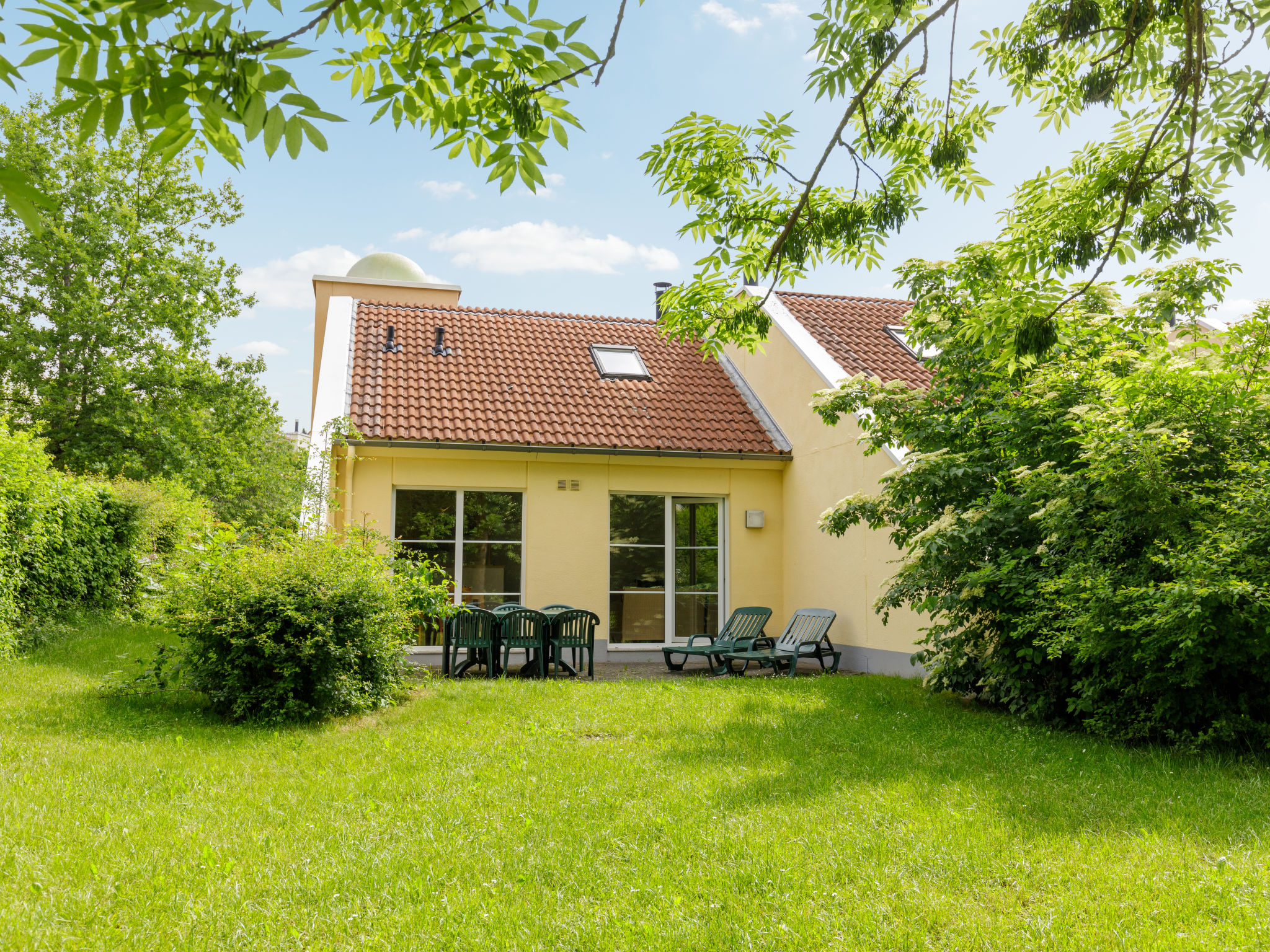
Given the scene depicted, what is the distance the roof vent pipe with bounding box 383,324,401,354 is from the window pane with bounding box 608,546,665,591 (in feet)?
17.3

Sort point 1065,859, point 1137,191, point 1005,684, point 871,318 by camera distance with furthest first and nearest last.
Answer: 1. point 871,318
2. point 1005,684
3. point 1137,191
4. point 1065,859

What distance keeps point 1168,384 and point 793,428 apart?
27.3 ft

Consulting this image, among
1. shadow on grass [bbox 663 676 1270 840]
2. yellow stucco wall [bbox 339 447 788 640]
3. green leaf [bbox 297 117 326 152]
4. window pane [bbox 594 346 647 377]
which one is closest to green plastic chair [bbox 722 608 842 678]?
yellow stucco wall [bbox 339 447 788 640]

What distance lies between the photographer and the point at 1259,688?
21.8 ft

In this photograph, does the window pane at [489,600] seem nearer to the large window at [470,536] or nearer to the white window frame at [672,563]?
the large window at [470,536]

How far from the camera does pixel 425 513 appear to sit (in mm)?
13828

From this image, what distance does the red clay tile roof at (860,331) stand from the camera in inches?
586

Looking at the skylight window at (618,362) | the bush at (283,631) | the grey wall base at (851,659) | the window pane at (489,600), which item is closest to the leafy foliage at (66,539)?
the bush at (283,631)

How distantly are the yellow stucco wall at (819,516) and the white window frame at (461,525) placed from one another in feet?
14.3

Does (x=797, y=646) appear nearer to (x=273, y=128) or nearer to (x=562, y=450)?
(x=562, y=450)

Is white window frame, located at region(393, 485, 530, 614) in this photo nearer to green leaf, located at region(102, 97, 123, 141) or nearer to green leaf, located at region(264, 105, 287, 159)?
green leaf, located at region(264, 105, 287, 159)

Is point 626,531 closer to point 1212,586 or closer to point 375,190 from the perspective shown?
point 375,190

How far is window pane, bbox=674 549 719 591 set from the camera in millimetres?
14750

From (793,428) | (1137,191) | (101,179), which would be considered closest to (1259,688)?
(1137,191)
